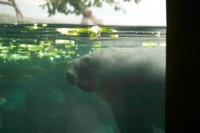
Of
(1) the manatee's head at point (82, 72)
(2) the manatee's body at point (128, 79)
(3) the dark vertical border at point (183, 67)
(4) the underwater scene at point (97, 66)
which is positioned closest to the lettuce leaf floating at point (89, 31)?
(4) the underwater scene at point (97, 66)

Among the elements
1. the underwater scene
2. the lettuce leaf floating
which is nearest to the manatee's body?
the underwater scene

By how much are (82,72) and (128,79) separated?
1324mm

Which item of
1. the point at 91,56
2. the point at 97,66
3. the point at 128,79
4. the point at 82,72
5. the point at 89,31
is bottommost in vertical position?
the point at 128,79

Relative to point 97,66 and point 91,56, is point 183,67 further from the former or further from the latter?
point 91,56

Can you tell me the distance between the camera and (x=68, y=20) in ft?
22.5

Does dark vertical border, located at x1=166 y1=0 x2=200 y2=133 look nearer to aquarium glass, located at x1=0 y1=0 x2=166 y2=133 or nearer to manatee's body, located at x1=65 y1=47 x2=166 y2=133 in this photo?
aquarium glass, located at x1=0 y1=0 x2=166 y2=133

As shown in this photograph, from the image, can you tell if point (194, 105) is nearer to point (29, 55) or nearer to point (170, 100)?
point (170, 100)

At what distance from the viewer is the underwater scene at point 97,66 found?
814 centimetres

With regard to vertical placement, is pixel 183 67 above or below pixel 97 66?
above

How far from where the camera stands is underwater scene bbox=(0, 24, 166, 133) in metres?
8.14

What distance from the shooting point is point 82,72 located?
872 cm

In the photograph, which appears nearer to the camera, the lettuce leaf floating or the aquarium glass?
the aquarium glass

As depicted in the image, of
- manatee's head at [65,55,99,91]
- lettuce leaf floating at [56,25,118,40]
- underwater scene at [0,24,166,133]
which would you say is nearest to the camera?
lettuce leaf floating at [56,25,118,40]

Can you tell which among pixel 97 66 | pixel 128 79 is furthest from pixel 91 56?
pixel 128 79
